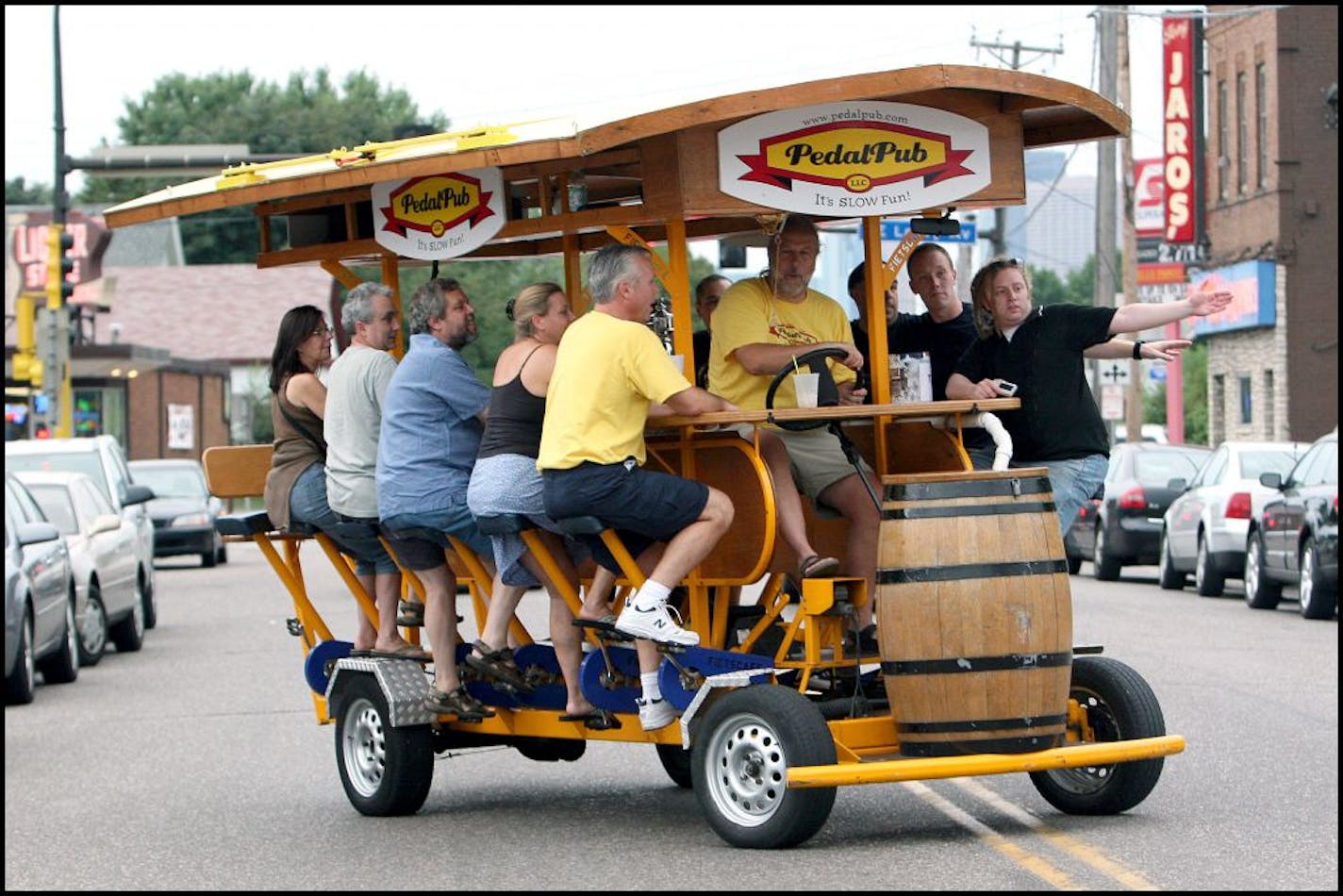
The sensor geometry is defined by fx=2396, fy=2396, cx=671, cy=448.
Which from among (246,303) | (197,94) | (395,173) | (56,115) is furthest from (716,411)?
(197,94)

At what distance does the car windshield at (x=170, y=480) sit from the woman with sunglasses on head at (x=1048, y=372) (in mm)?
27827

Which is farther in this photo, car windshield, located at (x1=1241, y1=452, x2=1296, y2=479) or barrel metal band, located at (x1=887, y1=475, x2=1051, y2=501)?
car windshield, located at (x1=1241, y1=452, x2=1296, y2=479)

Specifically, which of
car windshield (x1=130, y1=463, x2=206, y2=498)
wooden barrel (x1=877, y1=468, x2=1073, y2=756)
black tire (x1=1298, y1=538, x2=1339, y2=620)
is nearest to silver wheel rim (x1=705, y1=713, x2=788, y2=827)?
wooden barrel (x1=877, y1=468, x2=1073, y2=756)

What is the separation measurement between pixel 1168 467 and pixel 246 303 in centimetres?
5712

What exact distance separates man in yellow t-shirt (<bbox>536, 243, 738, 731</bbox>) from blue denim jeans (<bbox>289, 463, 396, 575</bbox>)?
1.83m

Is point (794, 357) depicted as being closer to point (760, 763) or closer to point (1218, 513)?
point (760, 763)

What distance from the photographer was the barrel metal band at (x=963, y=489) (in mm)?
8938

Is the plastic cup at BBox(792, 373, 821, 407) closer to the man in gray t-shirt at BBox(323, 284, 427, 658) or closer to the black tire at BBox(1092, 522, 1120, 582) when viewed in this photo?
the man in gray t-shirt at BBox(323, 284, 427, 658)

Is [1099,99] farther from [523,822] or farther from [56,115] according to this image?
[56,115]

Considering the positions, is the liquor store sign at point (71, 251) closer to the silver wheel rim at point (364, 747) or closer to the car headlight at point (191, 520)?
the car headlight at point (191, 520)

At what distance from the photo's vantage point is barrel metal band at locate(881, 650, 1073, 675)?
8797 mm

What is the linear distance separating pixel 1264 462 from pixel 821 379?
16939mm

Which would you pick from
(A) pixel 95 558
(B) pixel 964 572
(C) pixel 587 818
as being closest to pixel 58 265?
(A) pixel 95 558

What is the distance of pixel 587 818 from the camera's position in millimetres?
10391
